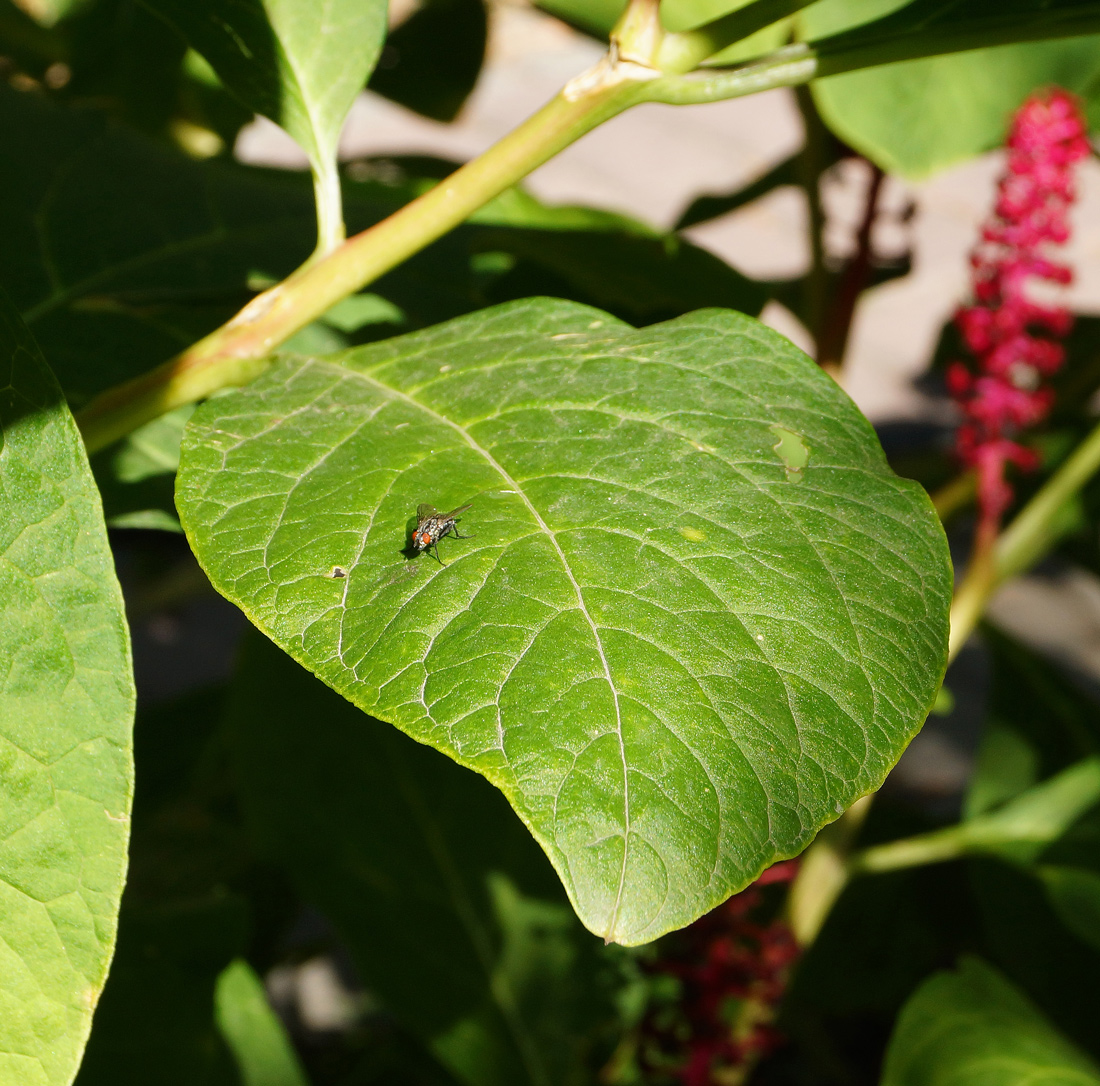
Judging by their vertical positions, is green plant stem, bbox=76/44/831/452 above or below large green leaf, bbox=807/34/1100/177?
above

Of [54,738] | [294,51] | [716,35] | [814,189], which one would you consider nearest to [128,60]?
[294,51]

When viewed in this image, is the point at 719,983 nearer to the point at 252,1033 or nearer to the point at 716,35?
the point at 252,1033

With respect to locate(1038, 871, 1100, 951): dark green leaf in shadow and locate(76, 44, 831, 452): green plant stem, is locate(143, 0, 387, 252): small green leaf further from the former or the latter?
locate(1038, 871, 1100, 951): dark green leaf in shadow

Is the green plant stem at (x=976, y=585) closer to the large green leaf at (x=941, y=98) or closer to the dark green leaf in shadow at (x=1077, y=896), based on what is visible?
the dark green leaf in shadow at (x=1077, y=896)

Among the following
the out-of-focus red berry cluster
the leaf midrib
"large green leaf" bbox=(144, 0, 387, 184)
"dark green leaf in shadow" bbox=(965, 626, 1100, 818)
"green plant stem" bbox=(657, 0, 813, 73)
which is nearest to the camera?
the leaf midrib

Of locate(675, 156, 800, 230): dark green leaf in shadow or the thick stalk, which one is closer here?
the thick stalk

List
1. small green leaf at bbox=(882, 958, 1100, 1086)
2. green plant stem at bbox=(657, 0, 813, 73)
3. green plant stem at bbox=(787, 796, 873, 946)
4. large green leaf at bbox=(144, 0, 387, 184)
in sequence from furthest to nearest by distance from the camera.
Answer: green plant stem at bbox=(787, 796, 873, 946), small green leaf at bbox=(882, 958, 1100, 1086), large green leaf at bbox=(144, 0, 387, 184), green plant stem at bbox=(657, 0, 813, 73)

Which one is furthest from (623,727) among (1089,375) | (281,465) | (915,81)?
(1089,375)

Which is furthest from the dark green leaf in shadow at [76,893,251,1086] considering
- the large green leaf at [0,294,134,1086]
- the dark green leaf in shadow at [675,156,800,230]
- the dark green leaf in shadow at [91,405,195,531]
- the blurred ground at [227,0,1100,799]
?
the blurred ground at [227,0,1100,799]
